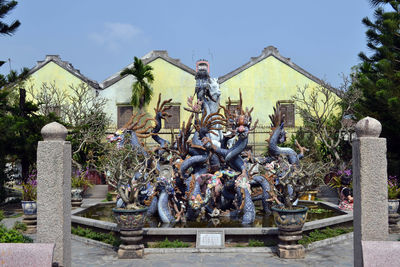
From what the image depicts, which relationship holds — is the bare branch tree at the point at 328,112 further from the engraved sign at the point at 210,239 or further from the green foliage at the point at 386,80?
the engraved sign at the point at 210,239

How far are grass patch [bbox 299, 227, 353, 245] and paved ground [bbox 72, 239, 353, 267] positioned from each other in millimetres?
319

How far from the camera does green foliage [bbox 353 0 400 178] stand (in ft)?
46.4

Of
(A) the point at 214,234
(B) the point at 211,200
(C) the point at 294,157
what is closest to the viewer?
(A) the point at 214,234

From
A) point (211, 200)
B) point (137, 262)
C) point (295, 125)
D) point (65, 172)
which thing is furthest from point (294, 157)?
point (295, 125)

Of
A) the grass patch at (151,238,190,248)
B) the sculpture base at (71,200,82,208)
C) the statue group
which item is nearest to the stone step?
the sculpture base at (71,200,82,208)

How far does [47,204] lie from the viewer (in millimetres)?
5488

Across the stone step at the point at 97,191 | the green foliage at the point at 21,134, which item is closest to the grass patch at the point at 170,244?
the green foliage at the point at 21,134

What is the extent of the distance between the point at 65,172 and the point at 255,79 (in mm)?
20497

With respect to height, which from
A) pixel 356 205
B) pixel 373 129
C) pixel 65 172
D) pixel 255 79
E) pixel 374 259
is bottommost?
pixel 374 259

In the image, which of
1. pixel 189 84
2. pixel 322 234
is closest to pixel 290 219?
pixel 322 234

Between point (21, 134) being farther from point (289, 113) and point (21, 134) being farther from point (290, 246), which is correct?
point (289, 113)

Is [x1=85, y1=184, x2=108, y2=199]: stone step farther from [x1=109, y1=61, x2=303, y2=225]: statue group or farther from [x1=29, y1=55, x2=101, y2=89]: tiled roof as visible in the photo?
[x1=109, y1=61, x2=303, y2=225]: statue group

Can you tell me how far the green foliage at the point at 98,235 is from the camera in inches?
332

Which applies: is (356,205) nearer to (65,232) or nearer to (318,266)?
(318,266)
